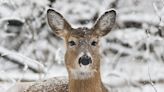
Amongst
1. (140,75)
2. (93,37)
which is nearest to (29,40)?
(140,75)

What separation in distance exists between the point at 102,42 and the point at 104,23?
394cm

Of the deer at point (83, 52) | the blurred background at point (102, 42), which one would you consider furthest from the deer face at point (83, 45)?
the blurred background at point (102, 42)

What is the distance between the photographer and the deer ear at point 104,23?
6.46 metres

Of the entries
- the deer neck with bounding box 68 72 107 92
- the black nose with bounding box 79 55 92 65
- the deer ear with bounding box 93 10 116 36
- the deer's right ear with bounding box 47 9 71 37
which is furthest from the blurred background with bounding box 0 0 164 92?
the black nose with bounding box 79 55 92 65

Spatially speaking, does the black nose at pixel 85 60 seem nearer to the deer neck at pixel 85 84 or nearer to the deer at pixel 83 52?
the deer at pixel 83 52

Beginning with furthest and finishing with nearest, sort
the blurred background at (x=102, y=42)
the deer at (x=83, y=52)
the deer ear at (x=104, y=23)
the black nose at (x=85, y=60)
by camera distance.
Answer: the blurred background at (x=102, y=42), the deer ear at (x=104, y=23), the deer at (x=83, y=52), the black nose at (x=85, y=60)

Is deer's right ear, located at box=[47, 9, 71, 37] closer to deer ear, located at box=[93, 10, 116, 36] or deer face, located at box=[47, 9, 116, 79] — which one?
deer face, located at box=[47, 9, 116, 79]

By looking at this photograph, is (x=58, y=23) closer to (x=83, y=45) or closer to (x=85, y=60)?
(x=83, y=45)

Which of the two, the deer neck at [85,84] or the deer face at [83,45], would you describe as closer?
the deer face at [83,45]

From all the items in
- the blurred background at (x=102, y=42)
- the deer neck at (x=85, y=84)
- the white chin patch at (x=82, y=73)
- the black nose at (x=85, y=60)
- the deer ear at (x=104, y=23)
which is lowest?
the deer neck at (x=85, y=84)

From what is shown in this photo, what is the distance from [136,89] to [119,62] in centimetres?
176

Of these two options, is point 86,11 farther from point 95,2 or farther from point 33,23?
point 33,23

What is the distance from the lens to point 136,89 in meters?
8.67

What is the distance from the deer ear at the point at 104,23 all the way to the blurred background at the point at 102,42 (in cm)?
212
